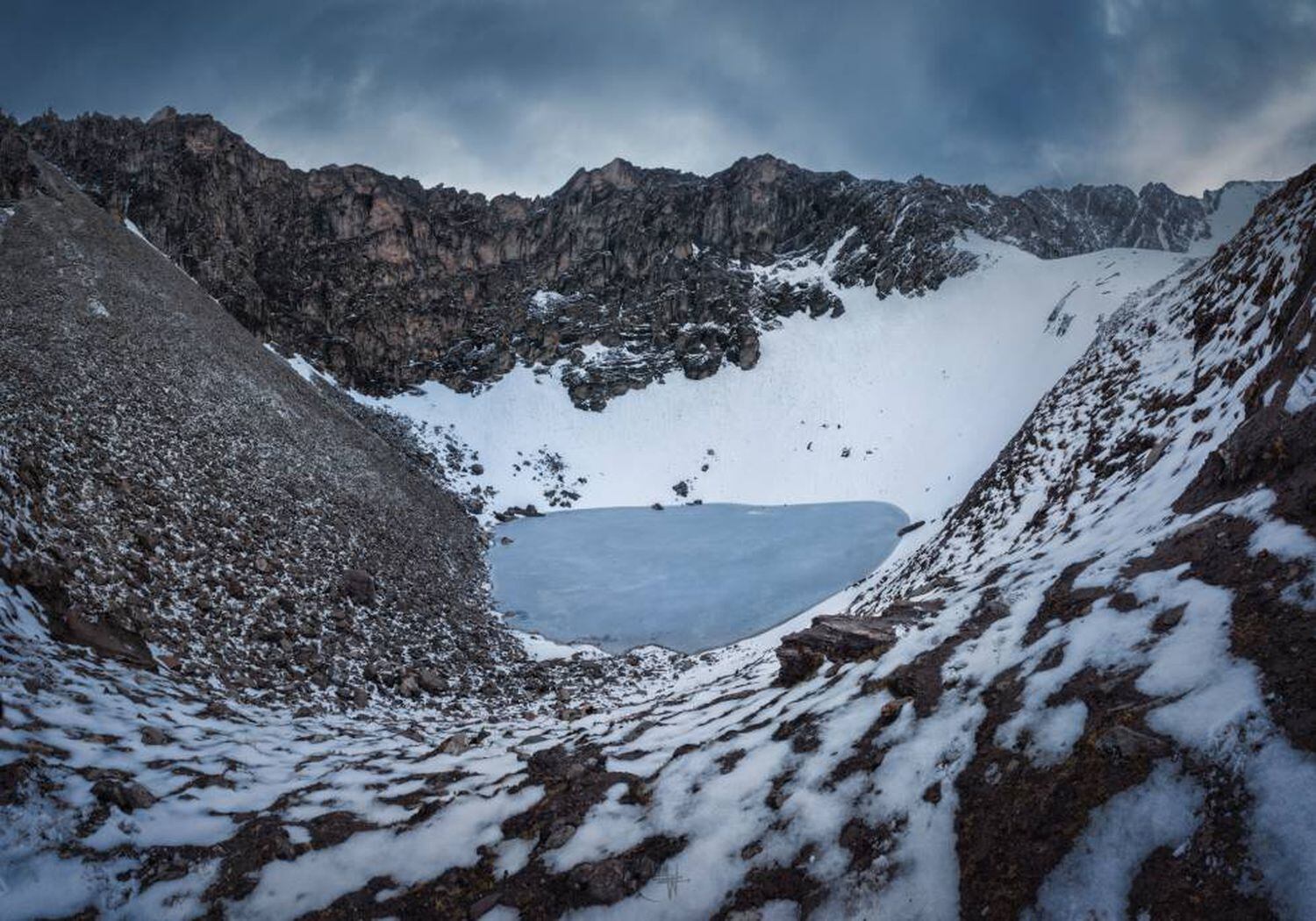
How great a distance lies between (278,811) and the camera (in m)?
5.09

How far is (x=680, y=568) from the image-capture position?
1069 inches

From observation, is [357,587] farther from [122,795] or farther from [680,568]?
[680,568]

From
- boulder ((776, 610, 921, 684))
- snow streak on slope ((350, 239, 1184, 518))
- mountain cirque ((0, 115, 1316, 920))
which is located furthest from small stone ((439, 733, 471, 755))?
snow streak on slope ((350, 239, 1184, 518))

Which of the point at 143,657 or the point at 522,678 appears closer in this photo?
the point at 143,657

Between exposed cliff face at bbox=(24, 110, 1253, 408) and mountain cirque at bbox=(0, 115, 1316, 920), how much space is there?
47066 millimetres

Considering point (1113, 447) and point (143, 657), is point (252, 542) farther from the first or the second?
point (1113, 447)

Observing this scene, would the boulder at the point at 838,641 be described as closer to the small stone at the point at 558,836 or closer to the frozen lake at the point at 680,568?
the small stone at the point at 558,836

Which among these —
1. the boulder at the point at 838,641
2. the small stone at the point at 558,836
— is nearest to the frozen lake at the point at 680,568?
the boulder at the point at 838,641

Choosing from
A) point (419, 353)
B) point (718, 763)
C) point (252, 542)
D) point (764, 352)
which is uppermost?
point (419, 353)

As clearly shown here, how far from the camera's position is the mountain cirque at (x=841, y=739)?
2.67 meters

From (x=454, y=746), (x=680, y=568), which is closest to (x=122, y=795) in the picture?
(x=454, y=746)

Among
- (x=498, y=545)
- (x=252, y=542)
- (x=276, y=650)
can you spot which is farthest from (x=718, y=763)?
(x=498, y=545)

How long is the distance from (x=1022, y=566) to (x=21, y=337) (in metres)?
27.4

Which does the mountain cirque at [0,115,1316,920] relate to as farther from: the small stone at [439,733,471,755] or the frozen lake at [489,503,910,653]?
the frozen lake at [489,503,910,653]
